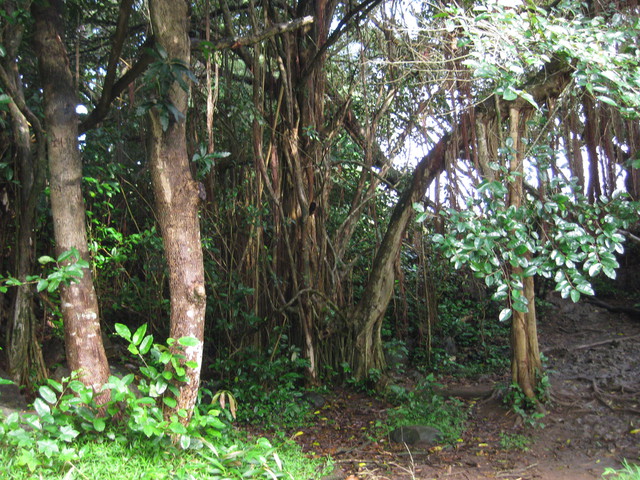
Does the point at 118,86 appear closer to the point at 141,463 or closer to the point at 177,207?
the point at 177,207

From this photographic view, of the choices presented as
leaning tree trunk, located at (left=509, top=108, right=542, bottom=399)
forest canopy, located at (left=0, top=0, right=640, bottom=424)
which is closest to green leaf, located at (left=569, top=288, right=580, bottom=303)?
forest canopy, located at (left=0, top=0, right=640, bottom=424)

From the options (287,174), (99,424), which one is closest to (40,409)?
(99,424)

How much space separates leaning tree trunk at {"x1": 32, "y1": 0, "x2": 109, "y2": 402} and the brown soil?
5.80ft

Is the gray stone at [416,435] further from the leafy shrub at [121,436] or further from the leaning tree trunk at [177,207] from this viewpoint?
the leaning tree trunk at [177,207]

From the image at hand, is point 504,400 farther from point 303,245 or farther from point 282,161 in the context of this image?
point 282,161

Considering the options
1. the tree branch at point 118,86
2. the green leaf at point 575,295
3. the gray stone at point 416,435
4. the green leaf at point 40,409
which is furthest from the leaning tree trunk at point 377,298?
the green leaf at point 40,409

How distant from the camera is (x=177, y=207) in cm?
334

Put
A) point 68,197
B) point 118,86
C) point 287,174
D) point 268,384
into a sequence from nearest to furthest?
point 68,197 → point 118,86 → point 268,384 → point 287,174

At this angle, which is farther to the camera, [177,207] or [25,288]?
[25,288]

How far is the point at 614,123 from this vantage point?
4785 millimetres

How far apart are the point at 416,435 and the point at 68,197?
3070 millimetres

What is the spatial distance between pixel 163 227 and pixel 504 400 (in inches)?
130

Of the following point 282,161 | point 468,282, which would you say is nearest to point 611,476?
point 282,161

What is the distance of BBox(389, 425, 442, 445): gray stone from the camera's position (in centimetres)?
449
